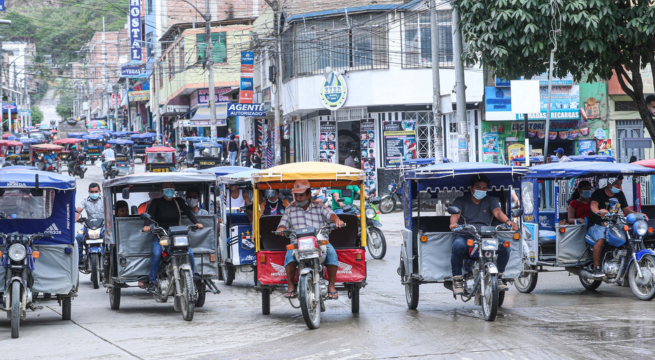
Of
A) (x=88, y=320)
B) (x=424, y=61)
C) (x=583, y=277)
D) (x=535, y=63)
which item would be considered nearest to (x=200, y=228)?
(x=88, y=320)

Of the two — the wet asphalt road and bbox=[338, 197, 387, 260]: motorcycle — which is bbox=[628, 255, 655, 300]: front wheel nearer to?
the wet asphalt road

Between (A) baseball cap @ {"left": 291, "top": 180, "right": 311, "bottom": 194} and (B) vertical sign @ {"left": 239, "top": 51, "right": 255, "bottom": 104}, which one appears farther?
(B) vertical sign @ {"left": 239, "top": 51, "right": 255, "bottom": 104}

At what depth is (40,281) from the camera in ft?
35.1

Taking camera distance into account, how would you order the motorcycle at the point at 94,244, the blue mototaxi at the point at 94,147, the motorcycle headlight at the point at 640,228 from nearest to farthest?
the motorcycle headlight at the point at 640,228, the motorcycle at the point at 94,244, the blue mototaxi at the point at 94,147

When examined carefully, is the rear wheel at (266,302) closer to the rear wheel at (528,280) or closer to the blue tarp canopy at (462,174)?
the blue tarp canopy at (462,174)

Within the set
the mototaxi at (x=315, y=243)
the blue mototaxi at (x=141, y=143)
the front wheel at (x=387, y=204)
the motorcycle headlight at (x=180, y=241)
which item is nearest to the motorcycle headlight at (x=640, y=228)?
the mototaxi at (x=315, y=243)

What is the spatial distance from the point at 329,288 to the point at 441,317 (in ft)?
5.02

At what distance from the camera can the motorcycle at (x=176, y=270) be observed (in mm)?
10953

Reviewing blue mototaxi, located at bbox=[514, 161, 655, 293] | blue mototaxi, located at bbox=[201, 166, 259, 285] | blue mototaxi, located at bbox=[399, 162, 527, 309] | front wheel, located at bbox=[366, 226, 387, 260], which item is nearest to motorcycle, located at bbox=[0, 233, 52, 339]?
blue mototaxi, located at bbox=[201, 166, 259, 285]

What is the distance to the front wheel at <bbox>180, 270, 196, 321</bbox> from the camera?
1087 cm

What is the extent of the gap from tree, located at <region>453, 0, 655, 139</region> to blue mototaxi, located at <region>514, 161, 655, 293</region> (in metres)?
2.70

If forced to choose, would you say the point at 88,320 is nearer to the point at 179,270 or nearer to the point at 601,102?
the point at 179,270

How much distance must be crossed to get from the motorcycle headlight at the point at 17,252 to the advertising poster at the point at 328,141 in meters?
24.6

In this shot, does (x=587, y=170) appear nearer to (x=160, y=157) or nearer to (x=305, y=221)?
(x=305, y=221)
